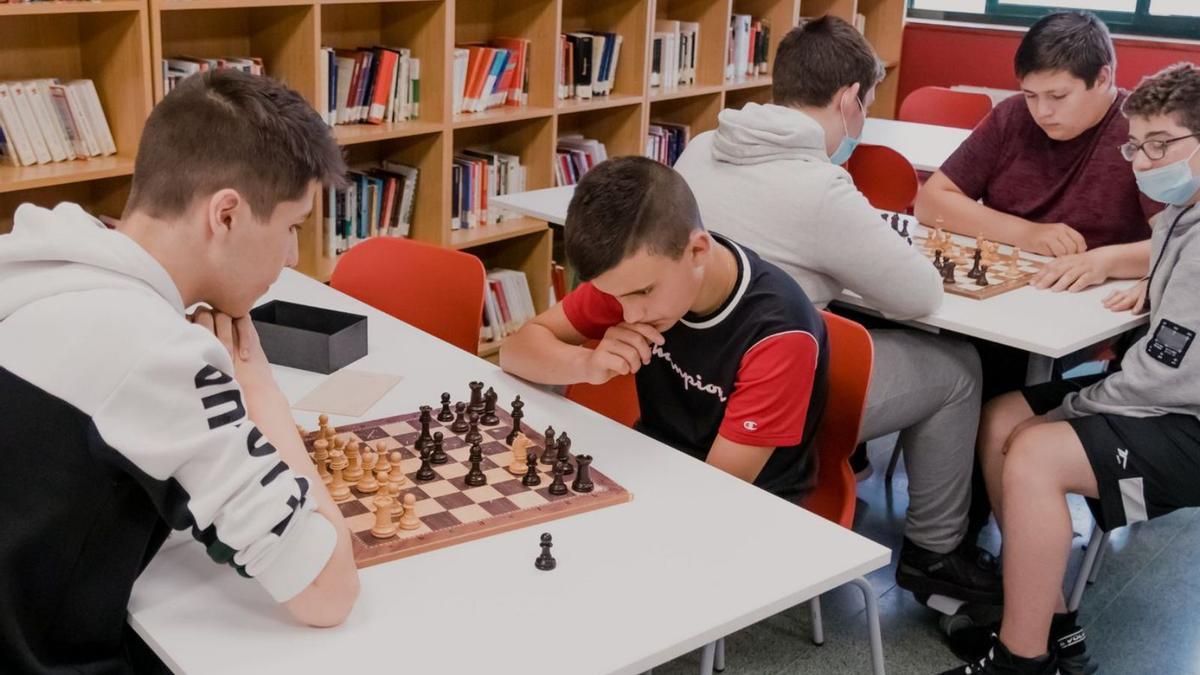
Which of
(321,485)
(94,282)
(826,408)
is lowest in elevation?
(826,408)

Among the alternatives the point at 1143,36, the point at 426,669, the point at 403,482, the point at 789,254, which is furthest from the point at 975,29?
the point at 426,669

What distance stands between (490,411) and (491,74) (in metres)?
2.88

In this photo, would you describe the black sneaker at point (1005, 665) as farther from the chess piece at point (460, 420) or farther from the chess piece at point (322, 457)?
the chess piece at point (322, 457)

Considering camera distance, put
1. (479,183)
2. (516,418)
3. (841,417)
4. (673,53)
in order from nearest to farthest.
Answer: (516,418)
(841,417)
(479,183)
(673,53)

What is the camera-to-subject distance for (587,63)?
5.18 m

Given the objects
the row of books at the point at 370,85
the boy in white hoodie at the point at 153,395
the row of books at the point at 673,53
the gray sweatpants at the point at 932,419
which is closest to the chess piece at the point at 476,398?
the boy in white hoodie at the point at 153,395

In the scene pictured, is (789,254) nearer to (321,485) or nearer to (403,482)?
(403,482)

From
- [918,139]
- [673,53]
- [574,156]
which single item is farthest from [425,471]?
[673,53]

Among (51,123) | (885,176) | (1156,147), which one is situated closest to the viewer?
(1156,147)

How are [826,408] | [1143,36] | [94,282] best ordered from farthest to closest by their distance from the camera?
1. [1143,36]
2. [826,408]
3. [94,282]

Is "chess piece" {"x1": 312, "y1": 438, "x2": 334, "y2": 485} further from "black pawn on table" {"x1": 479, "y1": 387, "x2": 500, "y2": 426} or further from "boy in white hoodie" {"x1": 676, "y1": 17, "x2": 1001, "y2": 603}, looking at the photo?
"boy in white hoodie" {"x1": 676, "y1": 17, "x2": 1001, "y2": 603}

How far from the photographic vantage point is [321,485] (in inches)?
63.7

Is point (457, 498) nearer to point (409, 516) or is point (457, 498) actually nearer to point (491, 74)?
point (409, 516)

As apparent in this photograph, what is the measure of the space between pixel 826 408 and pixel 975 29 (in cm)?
504
